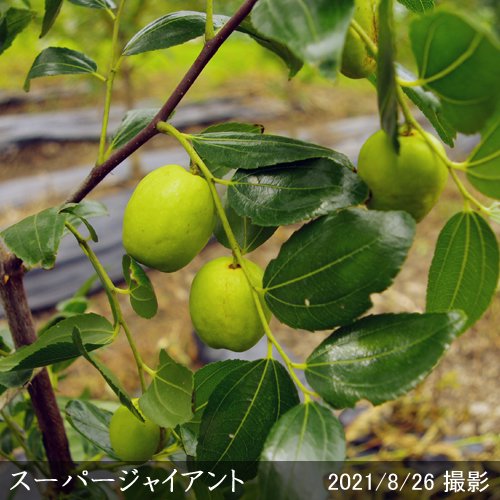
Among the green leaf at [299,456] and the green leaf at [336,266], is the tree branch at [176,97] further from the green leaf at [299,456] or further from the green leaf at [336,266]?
the green leaf at [299,456]

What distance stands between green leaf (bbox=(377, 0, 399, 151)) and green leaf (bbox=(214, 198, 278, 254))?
166 millimetres

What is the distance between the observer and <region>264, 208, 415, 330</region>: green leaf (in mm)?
418

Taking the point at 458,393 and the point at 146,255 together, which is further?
the point at 458,393

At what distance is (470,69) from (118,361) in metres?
2.23

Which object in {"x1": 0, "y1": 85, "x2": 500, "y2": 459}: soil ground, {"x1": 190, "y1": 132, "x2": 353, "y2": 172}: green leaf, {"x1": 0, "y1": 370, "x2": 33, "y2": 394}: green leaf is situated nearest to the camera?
→ {"x1": 190, "y1": 132, "x2": 353, "y2": 172}: green leaf

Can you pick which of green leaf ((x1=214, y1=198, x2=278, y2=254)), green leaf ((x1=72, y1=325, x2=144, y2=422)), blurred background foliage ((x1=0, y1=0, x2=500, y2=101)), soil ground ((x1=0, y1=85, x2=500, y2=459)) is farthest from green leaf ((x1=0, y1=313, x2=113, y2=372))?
blurred background foliage ((x1=0, y1=0, x2=500, y2=101))

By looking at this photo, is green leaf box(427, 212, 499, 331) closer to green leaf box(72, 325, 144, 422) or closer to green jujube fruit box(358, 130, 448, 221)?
green jujube fruit box(358, 130, 448, 221)

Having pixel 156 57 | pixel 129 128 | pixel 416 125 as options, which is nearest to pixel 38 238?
pixel 129 128

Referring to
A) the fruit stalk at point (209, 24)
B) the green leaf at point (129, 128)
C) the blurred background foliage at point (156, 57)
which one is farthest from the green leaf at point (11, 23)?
the blurred background foliage at point (156, 57)

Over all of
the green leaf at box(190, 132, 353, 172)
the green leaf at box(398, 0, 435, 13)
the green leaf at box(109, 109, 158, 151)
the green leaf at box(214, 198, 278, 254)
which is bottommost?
the green leaf at box(214, 198, 278, 254)

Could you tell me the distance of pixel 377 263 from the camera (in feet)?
1.39

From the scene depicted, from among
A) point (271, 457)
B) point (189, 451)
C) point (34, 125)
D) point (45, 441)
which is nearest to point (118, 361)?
point (45, 441)

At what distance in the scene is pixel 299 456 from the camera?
405 millimetres

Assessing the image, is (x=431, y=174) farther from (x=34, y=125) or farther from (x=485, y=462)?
(x=34, y=125)
